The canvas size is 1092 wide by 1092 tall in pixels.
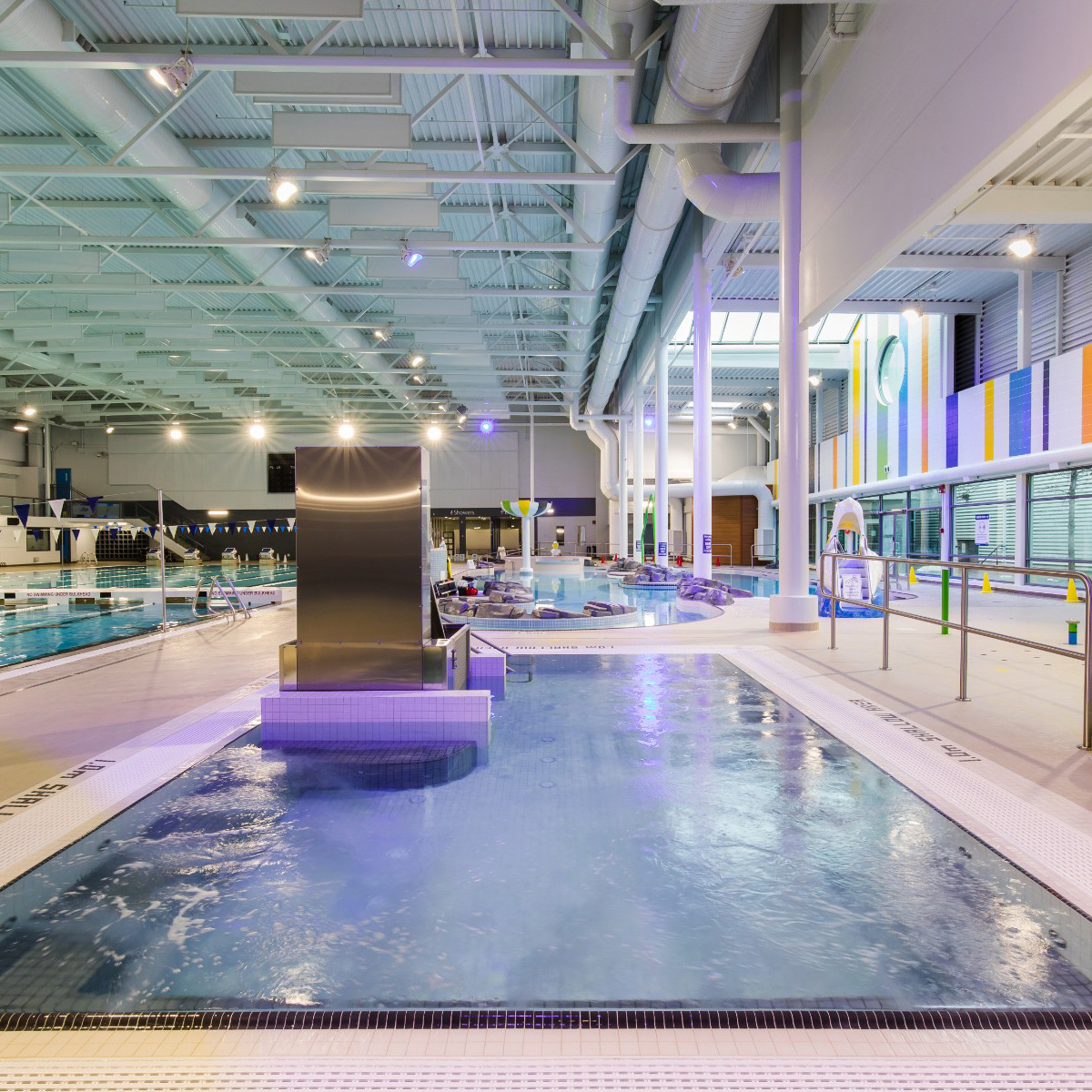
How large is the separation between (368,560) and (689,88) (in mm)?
6575

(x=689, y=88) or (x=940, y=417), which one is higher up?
(x=689, y=88)

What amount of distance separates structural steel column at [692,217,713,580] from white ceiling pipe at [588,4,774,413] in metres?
1.07

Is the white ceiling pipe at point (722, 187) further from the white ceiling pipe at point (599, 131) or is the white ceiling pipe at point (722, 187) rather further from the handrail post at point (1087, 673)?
the handrail post at point (1087, 673)

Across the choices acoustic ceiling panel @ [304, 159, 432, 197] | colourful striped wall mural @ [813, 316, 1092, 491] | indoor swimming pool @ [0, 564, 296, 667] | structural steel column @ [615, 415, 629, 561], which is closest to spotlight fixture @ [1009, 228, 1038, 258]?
colourful striped wall mural @ [813, 316, 1092, 491]

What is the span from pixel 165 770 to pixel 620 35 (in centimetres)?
740

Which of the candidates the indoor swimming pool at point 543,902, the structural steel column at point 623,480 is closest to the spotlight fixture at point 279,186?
the indoor swimming pool at point 543,902

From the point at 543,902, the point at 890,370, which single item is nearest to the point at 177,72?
the point at 543,902

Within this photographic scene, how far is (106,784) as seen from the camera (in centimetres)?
345

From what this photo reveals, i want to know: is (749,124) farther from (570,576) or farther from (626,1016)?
(570,576)

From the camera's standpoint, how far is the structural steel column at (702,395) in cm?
1332

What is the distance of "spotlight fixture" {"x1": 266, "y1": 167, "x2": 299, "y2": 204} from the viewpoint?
29.5ft

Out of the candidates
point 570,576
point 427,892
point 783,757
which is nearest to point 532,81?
point 783,757

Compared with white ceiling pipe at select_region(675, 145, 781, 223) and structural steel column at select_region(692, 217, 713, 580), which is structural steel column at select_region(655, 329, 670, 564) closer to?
structural steel column at select_region(692, 217, 713, 580)

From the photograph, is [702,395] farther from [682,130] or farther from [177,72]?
[177,72]
